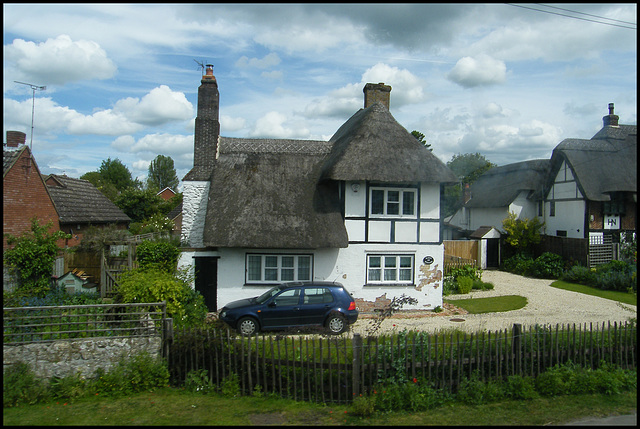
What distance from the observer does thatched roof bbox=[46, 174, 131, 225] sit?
2088cm

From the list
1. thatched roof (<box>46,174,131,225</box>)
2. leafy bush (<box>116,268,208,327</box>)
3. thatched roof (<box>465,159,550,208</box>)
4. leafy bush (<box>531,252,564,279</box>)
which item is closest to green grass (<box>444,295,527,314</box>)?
leafy bush (<box>531,252,564,279</box>)

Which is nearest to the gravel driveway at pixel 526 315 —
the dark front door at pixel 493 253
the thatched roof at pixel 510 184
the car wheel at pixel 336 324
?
the car wheel at pixel 336 324

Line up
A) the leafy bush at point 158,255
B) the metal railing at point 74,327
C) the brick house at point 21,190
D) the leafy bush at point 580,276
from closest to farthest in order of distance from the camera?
the metal railing at point 74,327 < the leafy bush at point 158,255 < the brick house at point 21,190 < the leafy bush at point 580,276

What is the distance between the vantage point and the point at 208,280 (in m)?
15.9

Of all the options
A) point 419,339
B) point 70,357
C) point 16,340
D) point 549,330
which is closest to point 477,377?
point 419,339

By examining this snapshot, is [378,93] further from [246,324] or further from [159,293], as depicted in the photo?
[159,293]

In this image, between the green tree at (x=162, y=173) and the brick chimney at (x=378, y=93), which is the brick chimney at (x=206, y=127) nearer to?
the brick chimney at (x=378, y=93)

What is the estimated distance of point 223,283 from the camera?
15758 millimetres

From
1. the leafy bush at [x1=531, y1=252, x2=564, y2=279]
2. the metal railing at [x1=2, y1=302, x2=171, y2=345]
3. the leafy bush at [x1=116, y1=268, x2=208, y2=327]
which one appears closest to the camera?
the metal railing at [x1=2, y1=302, x2=171, y2=345]

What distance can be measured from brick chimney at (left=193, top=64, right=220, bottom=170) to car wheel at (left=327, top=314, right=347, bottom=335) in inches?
344

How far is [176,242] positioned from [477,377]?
11.6 metres

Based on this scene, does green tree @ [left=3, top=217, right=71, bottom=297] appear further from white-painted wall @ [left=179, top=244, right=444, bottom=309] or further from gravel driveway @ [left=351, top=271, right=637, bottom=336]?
gravel driveway @ [left=351, top=271, right=637, bottom=336]

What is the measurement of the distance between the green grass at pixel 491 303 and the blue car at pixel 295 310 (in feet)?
19.5

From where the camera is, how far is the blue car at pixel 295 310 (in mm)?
12789
